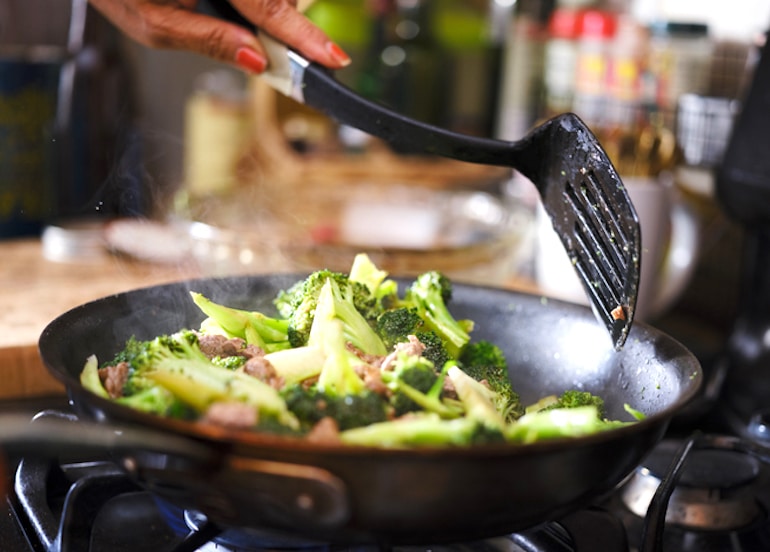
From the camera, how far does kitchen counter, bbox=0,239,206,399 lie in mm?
1478

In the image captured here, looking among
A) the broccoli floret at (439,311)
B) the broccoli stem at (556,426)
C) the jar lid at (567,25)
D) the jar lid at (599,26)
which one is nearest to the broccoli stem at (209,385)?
the broccoli stem at (556,426)

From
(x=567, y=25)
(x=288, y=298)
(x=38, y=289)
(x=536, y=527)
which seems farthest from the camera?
(x=567, y=25)

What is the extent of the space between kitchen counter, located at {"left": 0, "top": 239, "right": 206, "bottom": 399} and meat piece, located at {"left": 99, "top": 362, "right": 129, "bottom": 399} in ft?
1.75

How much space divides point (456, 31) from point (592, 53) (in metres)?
1.56

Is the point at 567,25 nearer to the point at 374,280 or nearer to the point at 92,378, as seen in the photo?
the point at 374,280

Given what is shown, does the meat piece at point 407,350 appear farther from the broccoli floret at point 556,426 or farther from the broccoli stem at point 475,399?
the broccoli floret at point 556,426

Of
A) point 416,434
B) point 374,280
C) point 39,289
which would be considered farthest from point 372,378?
point 39,289

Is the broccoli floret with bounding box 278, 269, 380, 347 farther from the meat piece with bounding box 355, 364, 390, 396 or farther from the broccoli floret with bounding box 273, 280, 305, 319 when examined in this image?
the meat piece with bounding box 355, 364, 390, 396

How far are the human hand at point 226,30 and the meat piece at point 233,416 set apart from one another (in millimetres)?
657

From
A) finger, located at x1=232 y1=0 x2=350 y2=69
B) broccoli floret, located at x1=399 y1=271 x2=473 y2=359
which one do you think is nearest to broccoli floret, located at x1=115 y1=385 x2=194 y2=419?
broccoli floret, located at x1=399 y1=271 x2=473 y2=359

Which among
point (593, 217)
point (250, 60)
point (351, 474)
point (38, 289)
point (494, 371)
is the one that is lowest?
point (38, 289)

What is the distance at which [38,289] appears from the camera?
1.83 metres

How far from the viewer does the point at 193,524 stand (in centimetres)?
109

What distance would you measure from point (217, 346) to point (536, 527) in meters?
0.46
